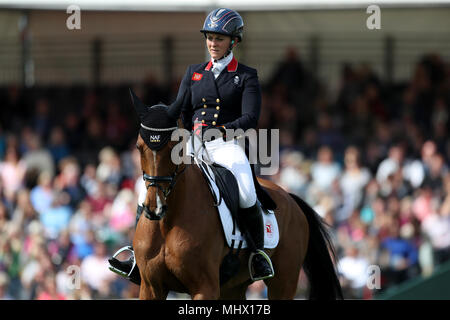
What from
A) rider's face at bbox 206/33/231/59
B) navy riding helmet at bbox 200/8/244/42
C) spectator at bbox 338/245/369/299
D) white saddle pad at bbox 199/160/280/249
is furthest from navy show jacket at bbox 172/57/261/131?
spectator at bbox 338/245/369/299

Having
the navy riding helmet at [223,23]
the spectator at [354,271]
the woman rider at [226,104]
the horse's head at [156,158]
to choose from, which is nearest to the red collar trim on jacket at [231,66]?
the woman rider at [226,104]

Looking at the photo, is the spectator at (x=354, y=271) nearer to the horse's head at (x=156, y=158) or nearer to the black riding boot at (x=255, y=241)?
the black riding boot at (x=255, y=241)

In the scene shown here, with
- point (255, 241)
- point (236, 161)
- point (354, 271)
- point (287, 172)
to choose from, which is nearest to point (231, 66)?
point (236, 161)

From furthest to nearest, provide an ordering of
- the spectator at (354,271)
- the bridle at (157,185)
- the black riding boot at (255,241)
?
the spectator at (354,271)
the black riding boot at (255,241)
the bridle at (157,185)

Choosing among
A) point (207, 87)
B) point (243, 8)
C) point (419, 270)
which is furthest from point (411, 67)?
point (207, 87)

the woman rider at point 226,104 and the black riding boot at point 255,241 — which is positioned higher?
the woman rider at point 226,104

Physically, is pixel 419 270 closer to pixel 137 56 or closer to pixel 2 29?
pixel 137 56

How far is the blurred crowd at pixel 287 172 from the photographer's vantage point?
1309cm

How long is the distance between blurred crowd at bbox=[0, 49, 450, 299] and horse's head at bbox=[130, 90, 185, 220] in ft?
15.9

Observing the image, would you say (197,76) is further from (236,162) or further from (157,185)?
(157,185)

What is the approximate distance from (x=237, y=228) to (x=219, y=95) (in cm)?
119

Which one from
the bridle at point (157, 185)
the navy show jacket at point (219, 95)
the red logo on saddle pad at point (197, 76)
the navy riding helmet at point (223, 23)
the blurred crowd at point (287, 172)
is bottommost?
the blurred crowd at point (287, 172)

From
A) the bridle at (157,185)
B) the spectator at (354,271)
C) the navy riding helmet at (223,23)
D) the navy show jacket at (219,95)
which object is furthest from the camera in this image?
the spectator at (354,271)

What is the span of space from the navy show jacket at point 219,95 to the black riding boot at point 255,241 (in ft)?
Answer: 2.81
